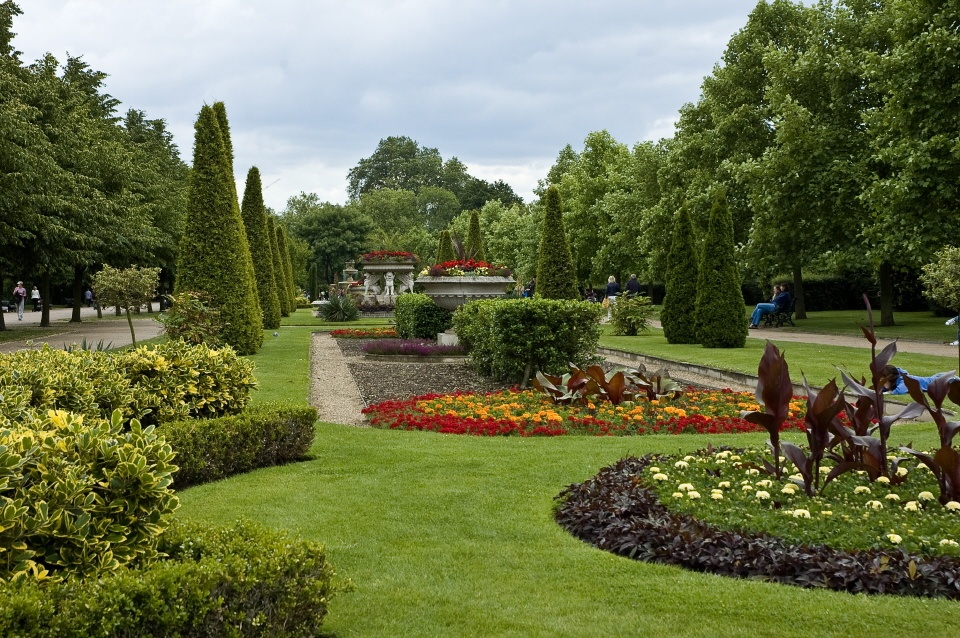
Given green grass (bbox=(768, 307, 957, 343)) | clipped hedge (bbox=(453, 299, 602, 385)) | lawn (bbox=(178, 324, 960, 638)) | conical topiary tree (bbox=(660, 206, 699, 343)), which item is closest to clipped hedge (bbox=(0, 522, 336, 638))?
lawn (bbox=(178, 324, 960, 638))

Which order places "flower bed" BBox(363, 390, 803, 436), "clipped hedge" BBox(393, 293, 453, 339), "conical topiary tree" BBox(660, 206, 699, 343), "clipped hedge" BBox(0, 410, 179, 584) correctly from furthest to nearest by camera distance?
"clipped hedge" BBox(393, 293, 453, 339)
"conical topiary tree" BBox(660, 206, 699, 343)
"flower bed" BBox(363, 390, 803, 436)
"clipped hedge" BBox(0, 410, 179, 584)

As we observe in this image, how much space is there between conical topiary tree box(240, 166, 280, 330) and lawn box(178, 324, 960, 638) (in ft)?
58.9

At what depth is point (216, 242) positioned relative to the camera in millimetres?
15359

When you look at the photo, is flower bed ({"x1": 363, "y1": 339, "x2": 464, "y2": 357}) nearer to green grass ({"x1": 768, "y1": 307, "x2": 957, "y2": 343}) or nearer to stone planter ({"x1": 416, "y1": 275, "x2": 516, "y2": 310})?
stone planter ({"x1": 416, "y1": 275, "x2": 516, "y2": 310})

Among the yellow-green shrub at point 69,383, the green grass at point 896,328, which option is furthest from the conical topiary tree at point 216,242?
the green grass at point 896,328

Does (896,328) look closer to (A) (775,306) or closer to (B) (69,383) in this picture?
(A) (775,306)

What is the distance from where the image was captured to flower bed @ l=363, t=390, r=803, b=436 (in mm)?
8406

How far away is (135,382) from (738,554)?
4.83 metres

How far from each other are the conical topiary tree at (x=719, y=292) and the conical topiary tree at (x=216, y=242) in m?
10.1

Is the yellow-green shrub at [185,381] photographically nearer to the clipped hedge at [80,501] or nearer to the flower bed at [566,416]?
the flower bed at [566,416]

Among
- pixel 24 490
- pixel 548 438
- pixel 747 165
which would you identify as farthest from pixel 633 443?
pixel 747 165

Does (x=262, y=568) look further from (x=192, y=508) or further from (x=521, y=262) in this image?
(x=521, y=262)

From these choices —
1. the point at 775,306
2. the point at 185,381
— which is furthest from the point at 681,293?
the point at 185,381

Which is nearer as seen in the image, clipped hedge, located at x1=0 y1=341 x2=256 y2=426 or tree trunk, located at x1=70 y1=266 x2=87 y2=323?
clipped hedge, located at x1=0 y1=341 x2=256 y2=426
